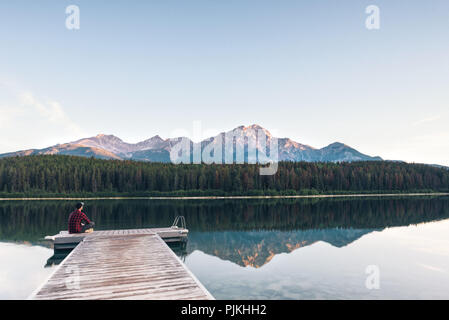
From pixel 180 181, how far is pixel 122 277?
113 m

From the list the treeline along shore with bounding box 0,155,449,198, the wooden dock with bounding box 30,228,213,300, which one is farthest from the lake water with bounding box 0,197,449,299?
the treeline along shore with bounding box 0,155,449,198

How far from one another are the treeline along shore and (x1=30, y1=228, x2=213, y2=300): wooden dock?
100170 mm

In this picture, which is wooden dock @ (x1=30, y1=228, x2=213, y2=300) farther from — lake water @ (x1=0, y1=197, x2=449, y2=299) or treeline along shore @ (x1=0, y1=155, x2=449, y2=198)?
treeline along shore @ (x1=0, y1=155, x2=449, y2=198)

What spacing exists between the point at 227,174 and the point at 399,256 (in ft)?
331

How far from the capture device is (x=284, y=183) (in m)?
128

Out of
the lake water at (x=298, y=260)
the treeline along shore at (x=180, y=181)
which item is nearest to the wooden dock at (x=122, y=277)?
the lake water at (x=298, y=260)

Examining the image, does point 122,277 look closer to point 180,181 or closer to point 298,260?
point 298,260

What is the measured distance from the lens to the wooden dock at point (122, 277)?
10.9 m

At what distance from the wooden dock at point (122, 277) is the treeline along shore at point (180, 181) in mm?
100170

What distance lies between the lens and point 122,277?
13.0 metres

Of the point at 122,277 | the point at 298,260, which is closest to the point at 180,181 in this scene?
the point at 298,260
